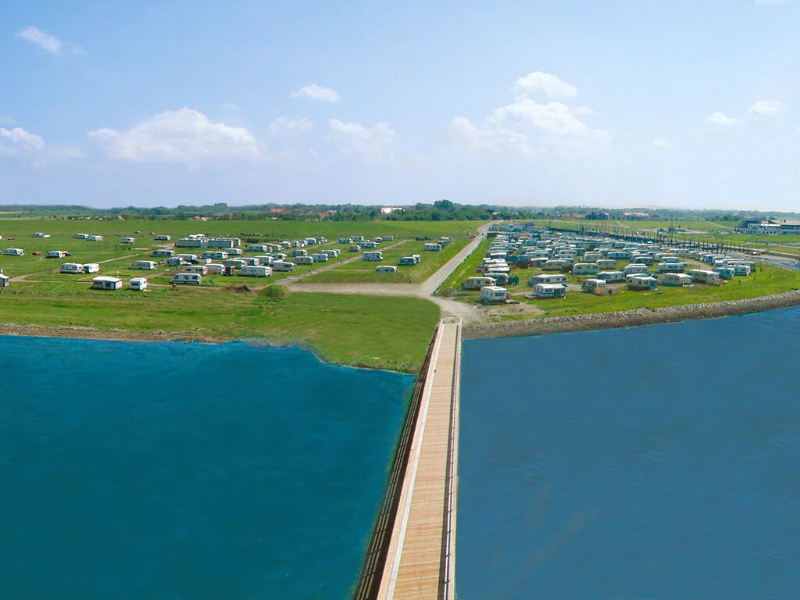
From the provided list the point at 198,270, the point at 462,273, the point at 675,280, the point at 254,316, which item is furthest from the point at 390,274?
the point at 675,280

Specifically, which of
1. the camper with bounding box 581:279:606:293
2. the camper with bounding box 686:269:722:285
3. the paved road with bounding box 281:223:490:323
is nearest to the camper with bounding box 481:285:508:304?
the paved road with bounding box 281:223:490:323

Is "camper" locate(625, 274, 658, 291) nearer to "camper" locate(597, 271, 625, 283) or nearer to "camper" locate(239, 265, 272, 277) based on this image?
"camper" locate(597, 271, 625, 283)

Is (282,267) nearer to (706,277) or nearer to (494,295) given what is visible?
(494,295)

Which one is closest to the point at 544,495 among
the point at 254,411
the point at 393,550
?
the point at 393,550

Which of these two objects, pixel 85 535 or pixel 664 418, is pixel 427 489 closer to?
pixel 85 535

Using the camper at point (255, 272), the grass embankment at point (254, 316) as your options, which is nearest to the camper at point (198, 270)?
the camper at point (255, 272)

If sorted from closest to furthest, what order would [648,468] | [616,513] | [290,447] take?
[616,513] → [648,468] → [290,447]

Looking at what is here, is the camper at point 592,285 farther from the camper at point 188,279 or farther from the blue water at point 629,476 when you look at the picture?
the camper at point 188,279
